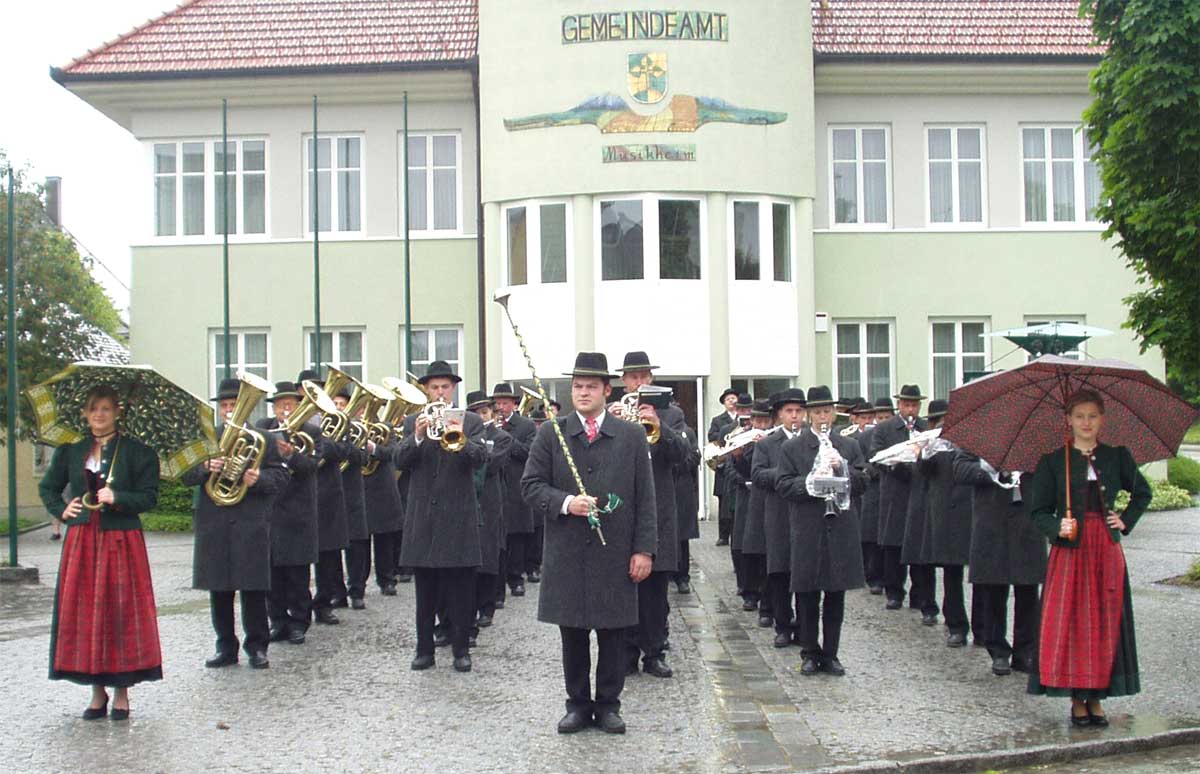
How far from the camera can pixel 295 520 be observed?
37.5 ft

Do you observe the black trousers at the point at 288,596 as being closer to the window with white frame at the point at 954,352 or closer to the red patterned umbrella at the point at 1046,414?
the red patterned umbrella at the point at 1046,414

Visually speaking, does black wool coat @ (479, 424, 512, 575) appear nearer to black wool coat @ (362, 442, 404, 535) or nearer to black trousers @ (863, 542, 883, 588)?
black wool coat @ (362, 442, 404, 535)

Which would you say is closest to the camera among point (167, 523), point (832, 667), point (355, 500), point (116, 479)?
point (116, 479)

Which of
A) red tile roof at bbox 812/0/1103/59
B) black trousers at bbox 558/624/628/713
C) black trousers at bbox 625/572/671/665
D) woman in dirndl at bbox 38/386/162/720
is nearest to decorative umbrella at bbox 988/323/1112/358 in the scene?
red tile roof at bbox 812/0/1103/59

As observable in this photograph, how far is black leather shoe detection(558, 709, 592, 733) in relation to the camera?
7.98 meters

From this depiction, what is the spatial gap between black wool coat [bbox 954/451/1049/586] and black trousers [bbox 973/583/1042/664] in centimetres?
13

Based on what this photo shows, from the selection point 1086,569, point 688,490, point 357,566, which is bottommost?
point 357,566

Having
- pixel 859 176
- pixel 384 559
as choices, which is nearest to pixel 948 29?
pixel 859 176

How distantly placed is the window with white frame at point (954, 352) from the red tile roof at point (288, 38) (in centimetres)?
1074

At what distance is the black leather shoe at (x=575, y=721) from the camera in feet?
26.2

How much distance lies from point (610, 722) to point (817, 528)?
262cm

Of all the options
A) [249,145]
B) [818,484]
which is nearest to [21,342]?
[249,145]

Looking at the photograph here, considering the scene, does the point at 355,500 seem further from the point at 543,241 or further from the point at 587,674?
the point at 543,241

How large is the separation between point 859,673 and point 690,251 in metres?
16.1
